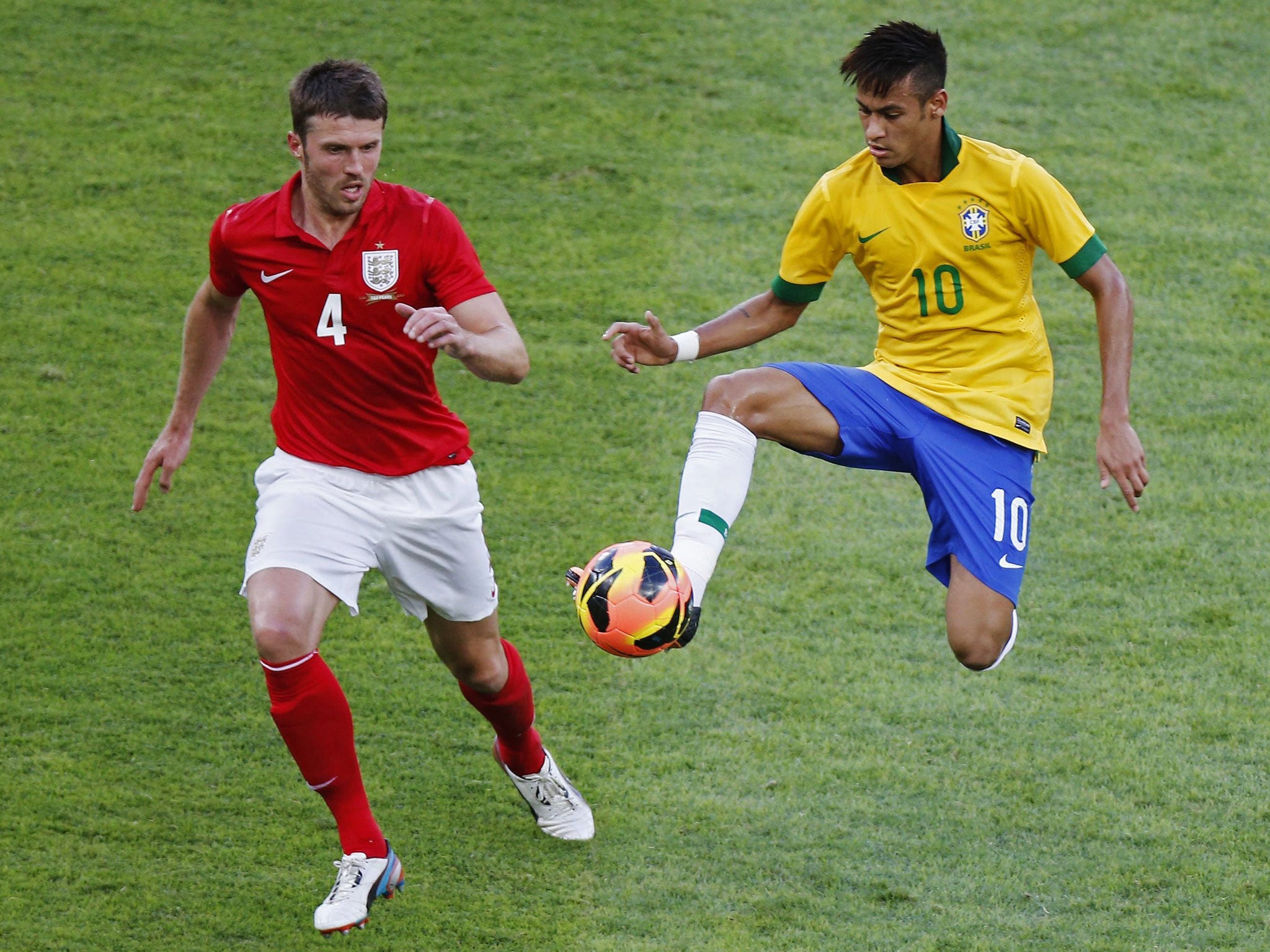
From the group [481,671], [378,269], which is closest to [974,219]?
[378,269]

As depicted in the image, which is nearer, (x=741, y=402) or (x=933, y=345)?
(x=741, y=402)

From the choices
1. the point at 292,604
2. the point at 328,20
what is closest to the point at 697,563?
the point at 292,604

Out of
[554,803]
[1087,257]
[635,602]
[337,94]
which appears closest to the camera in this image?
[635,602]

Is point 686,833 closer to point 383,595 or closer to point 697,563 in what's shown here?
point 697,563

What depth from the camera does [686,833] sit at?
16.4 feet

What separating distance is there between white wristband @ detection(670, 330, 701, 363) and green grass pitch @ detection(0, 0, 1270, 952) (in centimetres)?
153

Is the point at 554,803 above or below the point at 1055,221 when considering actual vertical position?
below

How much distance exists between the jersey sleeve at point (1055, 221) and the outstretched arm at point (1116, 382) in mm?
46

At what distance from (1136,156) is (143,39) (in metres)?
6.40

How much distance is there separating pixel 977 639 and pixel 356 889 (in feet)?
6.49

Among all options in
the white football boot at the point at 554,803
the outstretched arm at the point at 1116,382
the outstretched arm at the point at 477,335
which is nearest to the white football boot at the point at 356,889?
the white football boot at the point at 554,803

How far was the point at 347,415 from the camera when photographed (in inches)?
171

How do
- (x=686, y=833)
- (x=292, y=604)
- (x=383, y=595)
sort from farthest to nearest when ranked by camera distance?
1. (x=383, y=595)
2. (x=686, y=833)
3. (x=292, y=604)

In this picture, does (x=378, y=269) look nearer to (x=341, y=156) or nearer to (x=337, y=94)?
(x=341, y=156)
